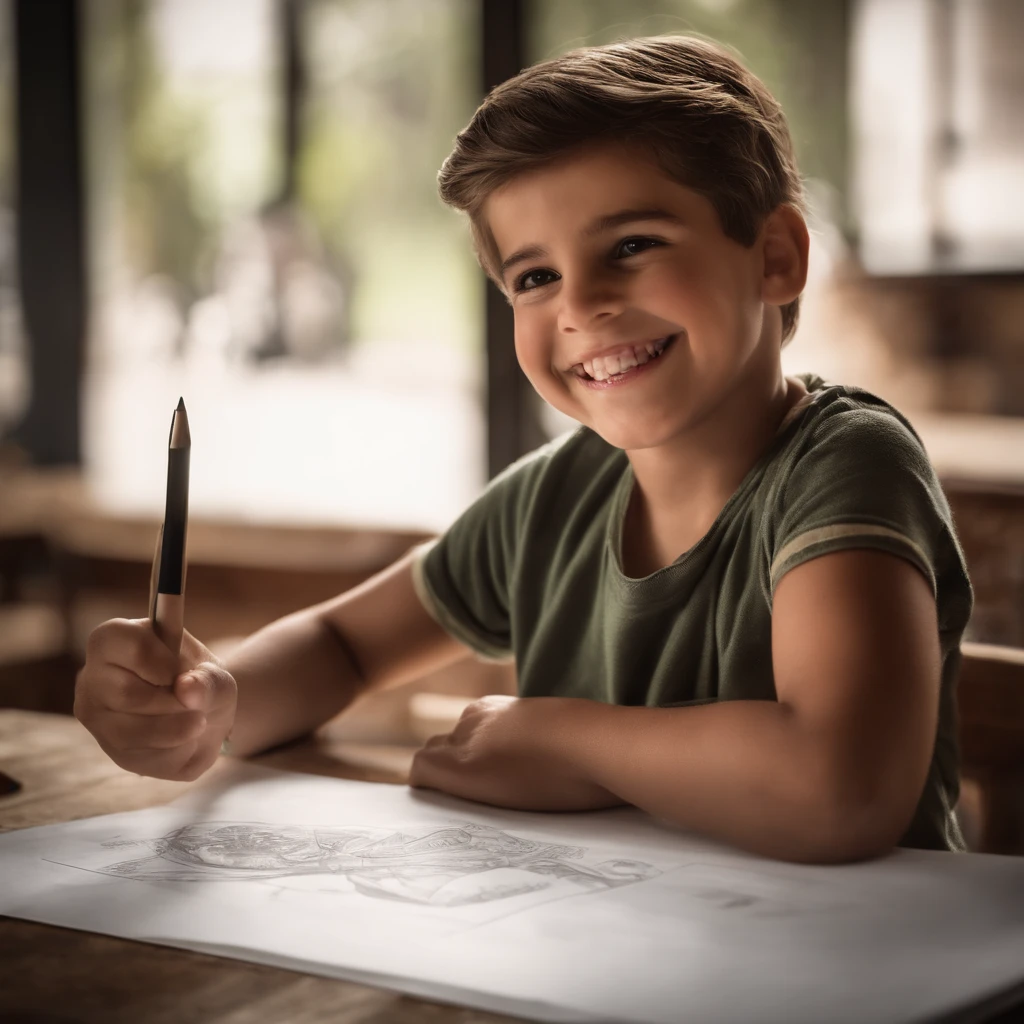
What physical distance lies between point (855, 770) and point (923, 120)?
2513 mm

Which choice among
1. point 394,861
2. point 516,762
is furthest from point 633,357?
point 394,861

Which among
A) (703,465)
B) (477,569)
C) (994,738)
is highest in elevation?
(703,465)

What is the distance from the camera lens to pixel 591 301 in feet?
3.05

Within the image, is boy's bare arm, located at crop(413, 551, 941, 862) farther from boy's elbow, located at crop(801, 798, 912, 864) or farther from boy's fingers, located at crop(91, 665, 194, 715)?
boy's fingers, located at crop(91, 665, 194, 715)

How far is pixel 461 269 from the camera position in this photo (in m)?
3.01

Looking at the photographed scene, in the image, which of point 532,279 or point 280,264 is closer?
point 532,279

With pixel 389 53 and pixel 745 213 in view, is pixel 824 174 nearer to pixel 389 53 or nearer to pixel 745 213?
pixel 389 53

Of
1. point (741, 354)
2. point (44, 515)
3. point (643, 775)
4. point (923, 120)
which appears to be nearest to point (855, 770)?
point (643, 775)

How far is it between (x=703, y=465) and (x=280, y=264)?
2480 mm

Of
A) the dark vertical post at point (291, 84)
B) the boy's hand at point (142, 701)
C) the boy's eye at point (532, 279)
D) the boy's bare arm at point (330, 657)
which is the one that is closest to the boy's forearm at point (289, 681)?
the boy's bare arm at point (330, 657)

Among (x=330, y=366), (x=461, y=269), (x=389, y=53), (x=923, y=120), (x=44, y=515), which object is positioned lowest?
(x=44, y=515)

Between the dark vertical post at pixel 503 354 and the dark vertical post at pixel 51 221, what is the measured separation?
1373 millimetres

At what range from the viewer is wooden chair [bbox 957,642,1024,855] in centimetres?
104

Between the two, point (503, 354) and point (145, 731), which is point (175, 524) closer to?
point (145, 731)
